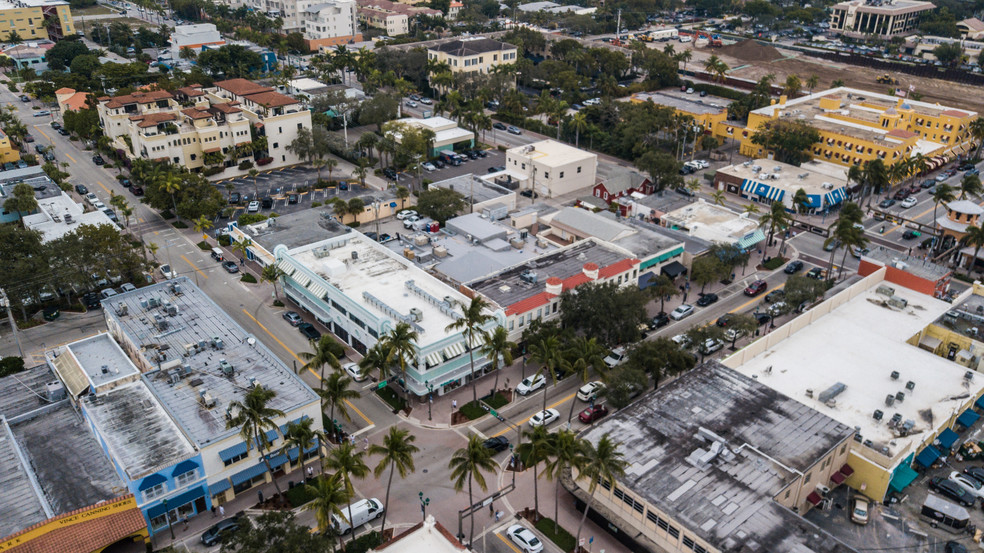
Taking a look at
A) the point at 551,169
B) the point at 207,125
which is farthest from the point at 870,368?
the point at 207,125

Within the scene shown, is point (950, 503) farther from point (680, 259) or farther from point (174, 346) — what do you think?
point (174, 346)

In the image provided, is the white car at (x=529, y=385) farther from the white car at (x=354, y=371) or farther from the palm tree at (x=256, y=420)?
the palm tree at (x=256, y=420)

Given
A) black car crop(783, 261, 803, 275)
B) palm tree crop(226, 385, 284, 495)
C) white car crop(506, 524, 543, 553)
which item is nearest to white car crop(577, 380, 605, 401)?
white car crop(506, 524, 543, 553)

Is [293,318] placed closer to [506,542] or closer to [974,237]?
[506,542]

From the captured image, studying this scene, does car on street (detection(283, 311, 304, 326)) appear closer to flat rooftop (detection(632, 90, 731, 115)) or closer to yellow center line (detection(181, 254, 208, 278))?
yellow center line (detection(181, 254, 208, 278))

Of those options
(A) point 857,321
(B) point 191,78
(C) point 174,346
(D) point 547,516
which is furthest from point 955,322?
(B) point 191,78

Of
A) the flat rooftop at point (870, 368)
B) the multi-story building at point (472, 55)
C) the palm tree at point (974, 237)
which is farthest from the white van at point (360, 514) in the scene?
the multi-story building at point (472, 55)
